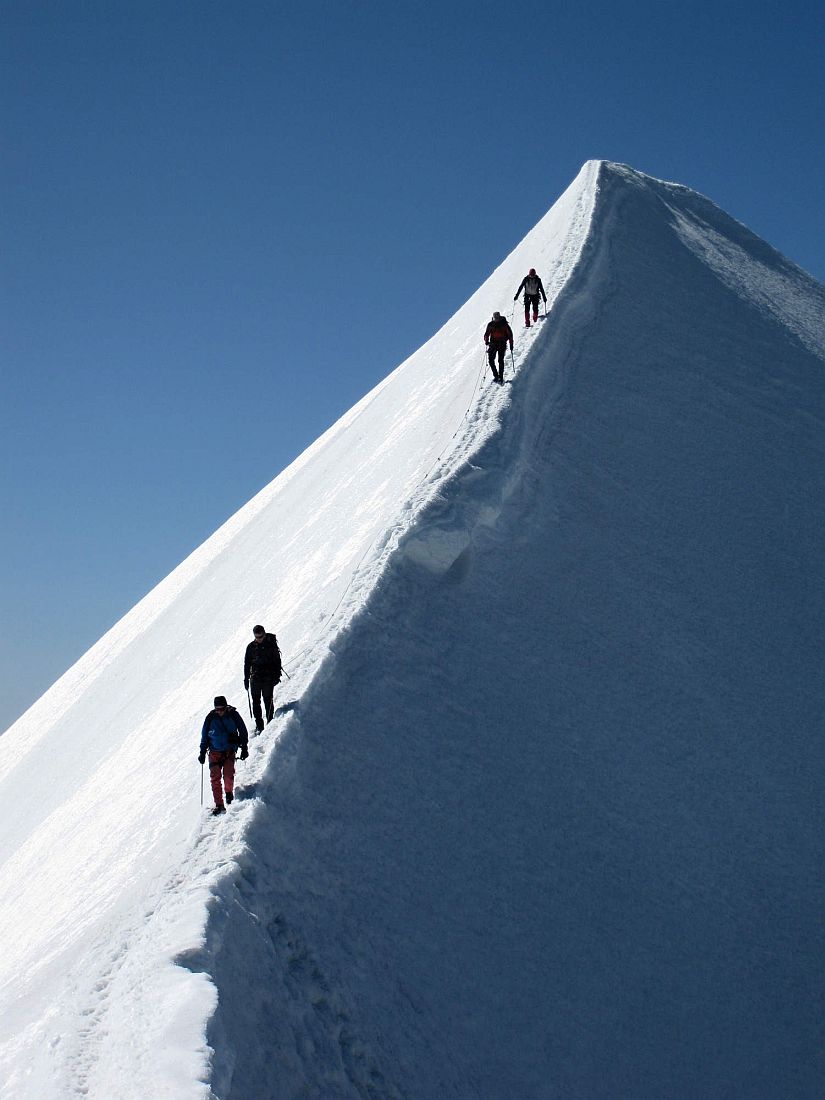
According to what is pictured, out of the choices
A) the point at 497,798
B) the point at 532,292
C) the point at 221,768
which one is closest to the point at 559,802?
the point at 497,798

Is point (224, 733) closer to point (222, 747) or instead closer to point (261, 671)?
point (222, 747)

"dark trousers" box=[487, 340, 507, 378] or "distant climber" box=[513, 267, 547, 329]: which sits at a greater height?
"distant climber" box=[513, 267, 547, 329]

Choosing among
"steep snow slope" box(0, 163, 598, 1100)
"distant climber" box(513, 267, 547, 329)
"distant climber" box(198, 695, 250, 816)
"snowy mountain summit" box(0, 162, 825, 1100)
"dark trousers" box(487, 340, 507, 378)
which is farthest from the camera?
"distant climber" box(513, 267, 547, 329)

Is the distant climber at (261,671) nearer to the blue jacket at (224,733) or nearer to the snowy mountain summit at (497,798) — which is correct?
the snowy mountain summit at (497,798)

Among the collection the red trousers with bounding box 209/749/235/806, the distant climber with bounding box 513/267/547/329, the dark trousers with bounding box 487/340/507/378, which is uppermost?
the distant climber with bounding box 513/267/547/329

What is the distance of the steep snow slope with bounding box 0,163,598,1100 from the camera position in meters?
6.38

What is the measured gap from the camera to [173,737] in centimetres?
1391

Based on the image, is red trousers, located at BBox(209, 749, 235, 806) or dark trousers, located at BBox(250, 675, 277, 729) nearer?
red trousers, located at BBox(209, 749, 235, 806)

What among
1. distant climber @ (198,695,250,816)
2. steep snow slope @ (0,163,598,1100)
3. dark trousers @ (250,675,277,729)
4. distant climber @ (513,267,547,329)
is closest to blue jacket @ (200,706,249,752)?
distant climber @ (198,695,250,816)

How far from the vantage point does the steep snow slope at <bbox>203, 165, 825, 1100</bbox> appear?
7.31 metres

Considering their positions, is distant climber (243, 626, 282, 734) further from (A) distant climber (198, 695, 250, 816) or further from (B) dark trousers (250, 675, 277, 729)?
(A) distant climber (198, 695, 250, 816)

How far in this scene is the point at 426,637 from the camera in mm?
10664

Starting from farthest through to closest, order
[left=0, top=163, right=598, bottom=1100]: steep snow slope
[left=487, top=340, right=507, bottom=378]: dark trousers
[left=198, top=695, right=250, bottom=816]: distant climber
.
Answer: [left=487, top=340, right=507, bottom=378]: dark trousers < [left=198, top=695, right=250, bottom=816]: distant climber < [left=0, top=163, right=598, bottom=1100]: steep snow slope

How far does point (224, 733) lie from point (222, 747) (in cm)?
12
